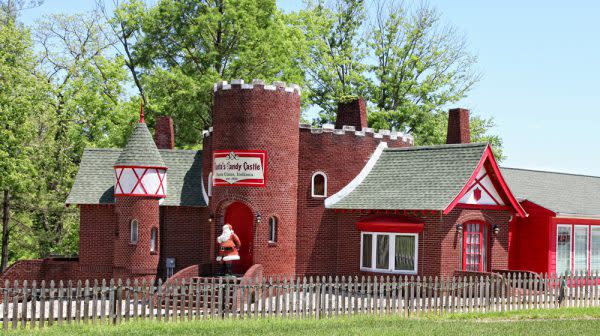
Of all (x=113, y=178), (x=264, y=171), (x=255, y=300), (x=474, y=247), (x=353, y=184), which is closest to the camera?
(x=255, y=300)

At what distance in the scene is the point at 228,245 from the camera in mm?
25219

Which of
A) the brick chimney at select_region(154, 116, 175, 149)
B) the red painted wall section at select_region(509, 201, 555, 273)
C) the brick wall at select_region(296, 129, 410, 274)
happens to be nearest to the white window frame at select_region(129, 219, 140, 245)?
the brick wall at select_region(296, 129, 410, 274)

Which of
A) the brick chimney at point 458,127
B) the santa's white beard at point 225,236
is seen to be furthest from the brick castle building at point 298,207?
the brick chimney at point 458,127

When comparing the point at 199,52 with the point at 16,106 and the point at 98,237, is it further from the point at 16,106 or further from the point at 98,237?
the point at 98,237

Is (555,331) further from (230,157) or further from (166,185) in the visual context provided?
(166,185)

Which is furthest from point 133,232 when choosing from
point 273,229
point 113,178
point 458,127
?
point 458,127

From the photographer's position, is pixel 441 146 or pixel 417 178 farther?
pixel 441 146

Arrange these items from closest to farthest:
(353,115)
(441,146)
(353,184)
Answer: (441,146)
(353,184)
(353,115)

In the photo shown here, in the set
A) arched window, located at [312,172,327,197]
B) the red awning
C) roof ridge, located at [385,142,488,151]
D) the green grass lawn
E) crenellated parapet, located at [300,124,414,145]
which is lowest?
the green grass lawn

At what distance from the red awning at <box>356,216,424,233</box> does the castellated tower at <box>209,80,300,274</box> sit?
2509 mm

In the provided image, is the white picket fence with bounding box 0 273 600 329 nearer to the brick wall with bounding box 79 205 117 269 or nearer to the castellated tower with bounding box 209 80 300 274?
the castellated tower with bounding box 209 80 300 274

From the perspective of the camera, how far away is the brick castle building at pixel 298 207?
25.9 metres

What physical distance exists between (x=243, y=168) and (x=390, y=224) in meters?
5.31

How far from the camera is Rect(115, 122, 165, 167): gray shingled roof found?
26.5 meters
